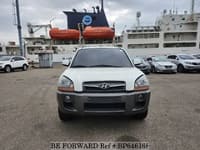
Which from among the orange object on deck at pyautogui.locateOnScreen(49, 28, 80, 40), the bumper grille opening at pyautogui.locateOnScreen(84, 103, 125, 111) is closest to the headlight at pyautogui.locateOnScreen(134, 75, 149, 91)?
the bumper grille opening at pyautogui.locateOnScreen(84, 103, 125, 111)

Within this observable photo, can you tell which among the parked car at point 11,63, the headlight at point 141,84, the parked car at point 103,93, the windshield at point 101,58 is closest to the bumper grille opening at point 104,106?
the parked car at point 103,93

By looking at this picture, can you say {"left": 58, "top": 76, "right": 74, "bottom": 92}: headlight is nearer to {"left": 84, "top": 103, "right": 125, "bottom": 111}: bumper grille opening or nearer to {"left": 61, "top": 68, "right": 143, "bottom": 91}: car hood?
{"left": 61, "top": 68, "right": 143, "bottom": 91}: car hood

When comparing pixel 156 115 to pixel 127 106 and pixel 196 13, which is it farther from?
pixel 196 13

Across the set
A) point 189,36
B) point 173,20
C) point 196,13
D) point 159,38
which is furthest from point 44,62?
point 196,13

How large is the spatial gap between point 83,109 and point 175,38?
38.1 m

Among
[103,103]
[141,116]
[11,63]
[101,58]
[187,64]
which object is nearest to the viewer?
[103,103]

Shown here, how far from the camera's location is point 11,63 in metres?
15.6

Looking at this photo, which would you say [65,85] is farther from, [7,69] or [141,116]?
[7,69]

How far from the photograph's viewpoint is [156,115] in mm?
3904

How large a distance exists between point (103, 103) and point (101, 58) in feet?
4.74

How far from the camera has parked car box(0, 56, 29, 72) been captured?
14939 millimetres

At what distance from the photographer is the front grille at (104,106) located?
2.77 meters

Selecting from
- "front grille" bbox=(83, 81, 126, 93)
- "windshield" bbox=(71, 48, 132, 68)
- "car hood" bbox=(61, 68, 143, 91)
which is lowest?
Answer: "front grille" bbox=(83, 81, 126, 93)

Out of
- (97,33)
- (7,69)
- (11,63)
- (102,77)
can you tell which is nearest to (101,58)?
(102,77)
